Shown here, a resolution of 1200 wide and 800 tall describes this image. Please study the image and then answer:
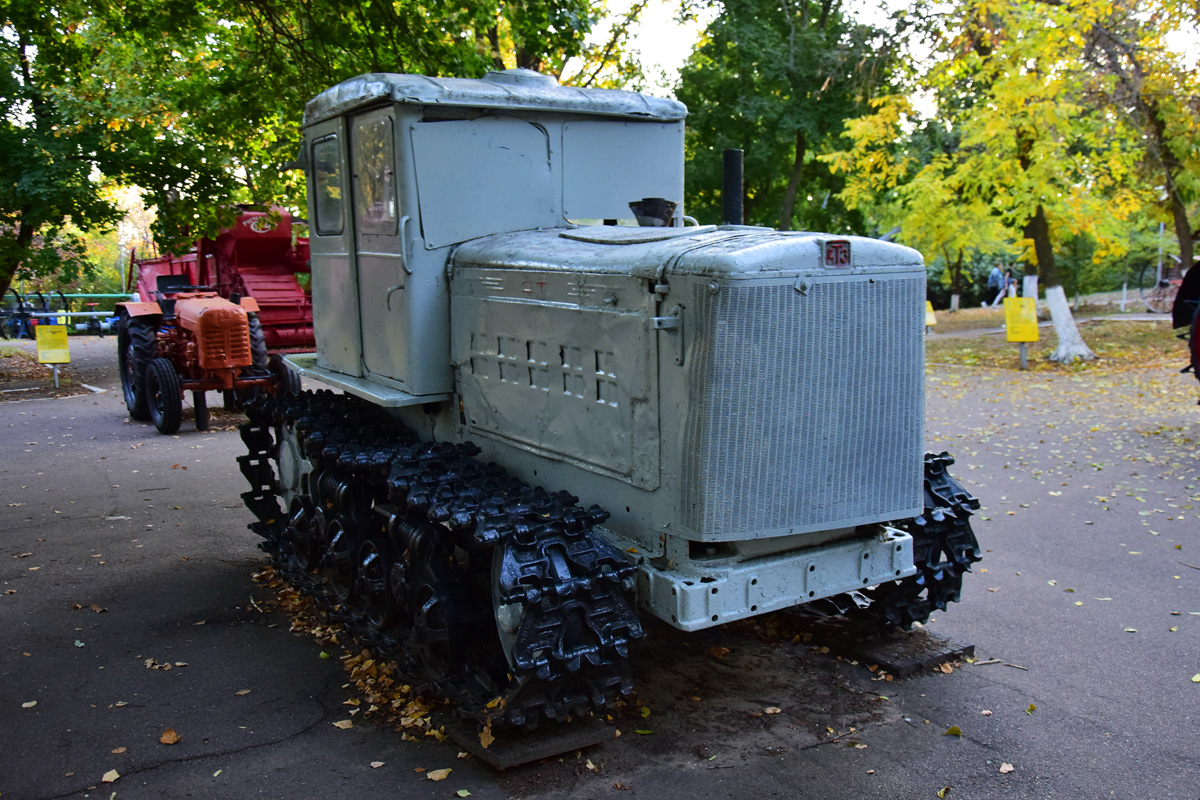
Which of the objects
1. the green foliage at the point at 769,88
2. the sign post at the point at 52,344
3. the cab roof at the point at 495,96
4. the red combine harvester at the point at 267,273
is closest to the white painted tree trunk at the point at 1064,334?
the green foliage at the point at 769,88

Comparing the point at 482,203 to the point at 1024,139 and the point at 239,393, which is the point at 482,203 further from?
the point at 1024,139

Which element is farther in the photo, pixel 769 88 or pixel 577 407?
pixel 769 88

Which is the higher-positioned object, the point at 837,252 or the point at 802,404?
the point at 837,252

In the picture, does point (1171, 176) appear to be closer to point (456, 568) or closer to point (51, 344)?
point (456, 568)

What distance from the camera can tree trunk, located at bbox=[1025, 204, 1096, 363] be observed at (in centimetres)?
1590

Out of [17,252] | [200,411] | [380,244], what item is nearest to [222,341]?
[200,411]

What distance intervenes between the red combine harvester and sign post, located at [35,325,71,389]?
137 cm

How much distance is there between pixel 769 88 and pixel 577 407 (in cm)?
1731

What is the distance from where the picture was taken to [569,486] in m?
4.43

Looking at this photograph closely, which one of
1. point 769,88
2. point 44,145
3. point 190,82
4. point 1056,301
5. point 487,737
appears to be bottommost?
point 487,737

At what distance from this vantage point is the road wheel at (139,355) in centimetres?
1182

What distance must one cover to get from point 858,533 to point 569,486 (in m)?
1.29

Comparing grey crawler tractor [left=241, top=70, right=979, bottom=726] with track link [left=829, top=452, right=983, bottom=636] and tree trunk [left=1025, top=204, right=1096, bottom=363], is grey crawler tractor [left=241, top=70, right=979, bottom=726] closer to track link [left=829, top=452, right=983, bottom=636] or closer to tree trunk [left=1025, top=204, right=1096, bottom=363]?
track link [left=829, top=452, right=983, bottom=636]

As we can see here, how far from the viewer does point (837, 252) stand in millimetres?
3688
